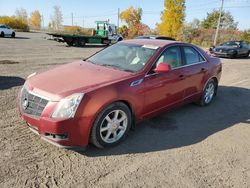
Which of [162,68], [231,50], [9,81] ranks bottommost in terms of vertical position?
[9,81]

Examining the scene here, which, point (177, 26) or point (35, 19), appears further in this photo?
point (35, 19)

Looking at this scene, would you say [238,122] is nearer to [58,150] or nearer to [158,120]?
[158,120]

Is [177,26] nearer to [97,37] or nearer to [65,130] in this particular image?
[97,37]

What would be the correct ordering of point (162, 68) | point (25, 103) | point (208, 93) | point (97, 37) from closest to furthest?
point (25, 103)
point (162, 68)
point (208, 93)
point (97, 37)

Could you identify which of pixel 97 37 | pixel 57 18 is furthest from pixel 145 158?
pixel 57 18

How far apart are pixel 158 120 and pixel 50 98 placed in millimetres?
2407

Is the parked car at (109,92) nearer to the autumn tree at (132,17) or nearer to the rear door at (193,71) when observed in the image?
the rear door at (193,71)

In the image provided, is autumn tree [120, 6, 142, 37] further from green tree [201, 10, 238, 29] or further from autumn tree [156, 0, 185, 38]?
autumn tree [156, 0, 185, 38]

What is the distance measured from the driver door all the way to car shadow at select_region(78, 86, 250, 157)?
1.22ft

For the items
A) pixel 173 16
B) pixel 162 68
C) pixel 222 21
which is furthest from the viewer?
pixel 222 21

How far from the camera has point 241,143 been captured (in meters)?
4.35

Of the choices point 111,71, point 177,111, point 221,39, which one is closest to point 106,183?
point 111,71

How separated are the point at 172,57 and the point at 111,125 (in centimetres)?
197

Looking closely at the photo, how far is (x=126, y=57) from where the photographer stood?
467 cm
